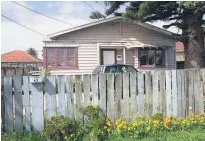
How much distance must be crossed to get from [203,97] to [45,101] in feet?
12.7

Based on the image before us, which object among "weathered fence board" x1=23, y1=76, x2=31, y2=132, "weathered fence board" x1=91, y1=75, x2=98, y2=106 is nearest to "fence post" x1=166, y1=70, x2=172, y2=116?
"weathered fence board" x1=91, y1=75, x2=98, y2=106

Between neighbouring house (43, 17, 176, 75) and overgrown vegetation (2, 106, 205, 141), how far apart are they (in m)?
14.0

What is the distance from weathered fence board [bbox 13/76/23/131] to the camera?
665cm

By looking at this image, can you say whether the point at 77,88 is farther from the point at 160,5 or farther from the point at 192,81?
the point at 160,5

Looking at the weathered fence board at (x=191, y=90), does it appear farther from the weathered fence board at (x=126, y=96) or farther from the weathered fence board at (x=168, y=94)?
the weathered fence board at (x=126, y=96)

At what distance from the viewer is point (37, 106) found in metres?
6.76

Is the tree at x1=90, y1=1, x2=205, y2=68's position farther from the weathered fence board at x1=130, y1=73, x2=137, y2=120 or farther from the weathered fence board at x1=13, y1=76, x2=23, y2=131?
the weathered fence board at x1=13, y1=76, x2=23, y2=131

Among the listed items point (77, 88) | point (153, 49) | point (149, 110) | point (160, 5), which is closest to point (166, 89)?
point (149, 110)

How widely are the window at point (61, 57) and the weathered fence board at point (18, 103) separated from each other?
45.9 feet

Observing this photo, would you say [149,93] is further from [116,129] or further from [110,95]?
[116,129]

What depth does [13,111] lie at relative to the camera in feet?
22.1

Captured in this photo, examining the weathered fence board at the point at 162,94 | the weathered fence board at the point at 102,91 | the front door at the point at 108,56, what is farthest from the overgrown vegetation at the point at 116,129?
the front door at the point at 108,56

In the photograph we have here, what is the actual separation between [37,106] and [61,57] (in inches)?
558

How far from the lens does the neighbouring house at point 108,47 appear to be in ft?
67.6
